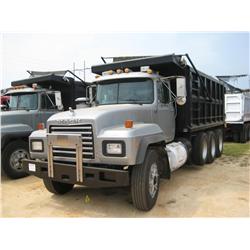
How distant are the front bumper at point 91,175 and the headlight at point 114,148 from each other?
0.77ft

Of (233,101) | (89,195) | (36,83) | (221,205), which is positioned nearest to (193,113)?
(221,205)

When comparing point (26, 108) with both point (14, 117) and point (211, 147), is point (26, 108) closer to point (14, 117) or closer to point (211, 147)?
point (14, 117)

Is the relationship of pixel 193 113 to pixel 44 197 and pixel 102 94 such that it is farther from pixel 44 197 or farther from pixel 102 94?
pixel 44 197

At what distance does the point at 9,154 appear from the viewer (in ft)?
21.1

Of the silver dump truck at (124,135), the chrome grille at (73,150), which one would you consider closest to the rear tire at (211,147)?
the silver dump truck at (124,135)

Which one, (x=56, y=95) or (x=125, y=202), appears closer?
(x=125, y=202)

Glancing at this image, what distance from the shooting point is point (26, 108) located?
7352 mm

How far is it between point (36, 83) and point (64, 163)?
14.4 feet

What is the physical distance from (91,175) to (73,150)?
52cm

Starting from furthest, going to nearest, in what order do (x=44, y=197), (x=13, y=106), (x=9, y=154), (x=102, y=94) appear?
(x=13, y=106)
(x=9, y=154)
(x=102, y=94)
(x=44, y=197)

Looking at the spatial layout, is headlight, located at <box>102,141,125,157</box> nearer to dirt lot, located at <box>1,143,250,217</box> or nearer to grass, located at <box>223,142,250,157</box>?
dirt lot, located at <box>1,143,250,217</box>

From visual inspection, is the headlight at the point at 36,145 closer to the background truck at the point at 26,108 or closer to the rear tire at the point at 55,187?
the rear tire at the point at 55,187

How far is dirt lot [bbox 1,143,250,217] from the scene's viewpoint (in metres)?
4.36

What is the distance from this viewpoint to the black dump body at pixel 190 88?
19.1 ft
